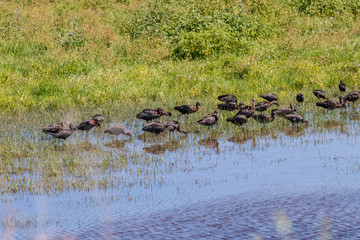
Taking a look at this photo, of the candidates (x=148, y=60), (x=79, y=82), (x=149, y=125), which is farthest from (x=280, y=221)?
(x=148, y=60)

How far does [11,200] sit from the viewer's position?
8281 mm

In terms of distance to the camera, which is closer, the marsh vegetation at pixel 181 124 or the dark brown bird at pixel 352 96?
the marsh vegetation at pixel 181 124

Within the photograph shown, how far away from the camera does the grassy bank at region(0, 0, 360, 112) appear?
16641 millimetres

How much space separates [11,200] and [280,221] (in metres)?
3.69

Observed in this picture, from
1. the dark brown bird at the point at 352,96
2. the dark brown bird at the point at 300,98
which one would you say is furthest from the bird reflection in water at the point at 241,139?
the dark brown bird at the point at 352,96

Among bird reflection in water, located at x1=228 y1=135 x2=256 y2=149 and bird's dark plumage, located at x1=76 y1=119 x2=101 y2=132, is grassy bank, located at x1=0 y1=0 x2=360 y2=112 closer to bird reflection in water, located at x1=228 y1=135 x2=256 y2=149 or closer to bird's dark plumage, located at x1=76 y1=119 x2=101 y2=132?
bird's dark plumage, located at x1=76 y1=119 x2=101 y2=132

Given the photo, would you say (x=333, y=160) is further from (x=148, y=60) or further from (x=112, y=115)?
(x=148, y=60)

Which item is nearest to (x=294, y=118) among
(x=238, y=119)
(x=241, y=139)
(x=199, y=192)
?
(x=238, y=119)

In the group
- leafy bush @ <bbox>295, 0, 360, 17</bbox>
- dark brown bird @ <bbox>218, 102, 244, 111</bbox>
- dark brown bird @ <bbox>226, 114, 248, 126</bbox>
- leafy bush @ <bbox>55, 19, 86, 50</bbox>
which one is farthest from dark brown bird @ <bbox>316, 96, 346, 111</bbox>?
leafy bush @ <bbox>295, 0, 360, 17</bbox>

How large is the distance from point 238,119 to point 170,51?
876cm

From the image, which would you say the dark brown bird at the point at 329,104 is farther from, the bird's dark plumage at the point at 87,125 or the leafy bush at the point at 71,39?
the leafy bush at the point at 71,39

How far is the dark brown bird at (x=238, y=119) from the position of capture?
507 inches

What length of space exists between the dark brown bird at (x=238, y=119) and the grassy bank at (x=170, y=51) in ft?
9.85

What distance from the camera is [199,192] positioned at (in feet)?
28.1
